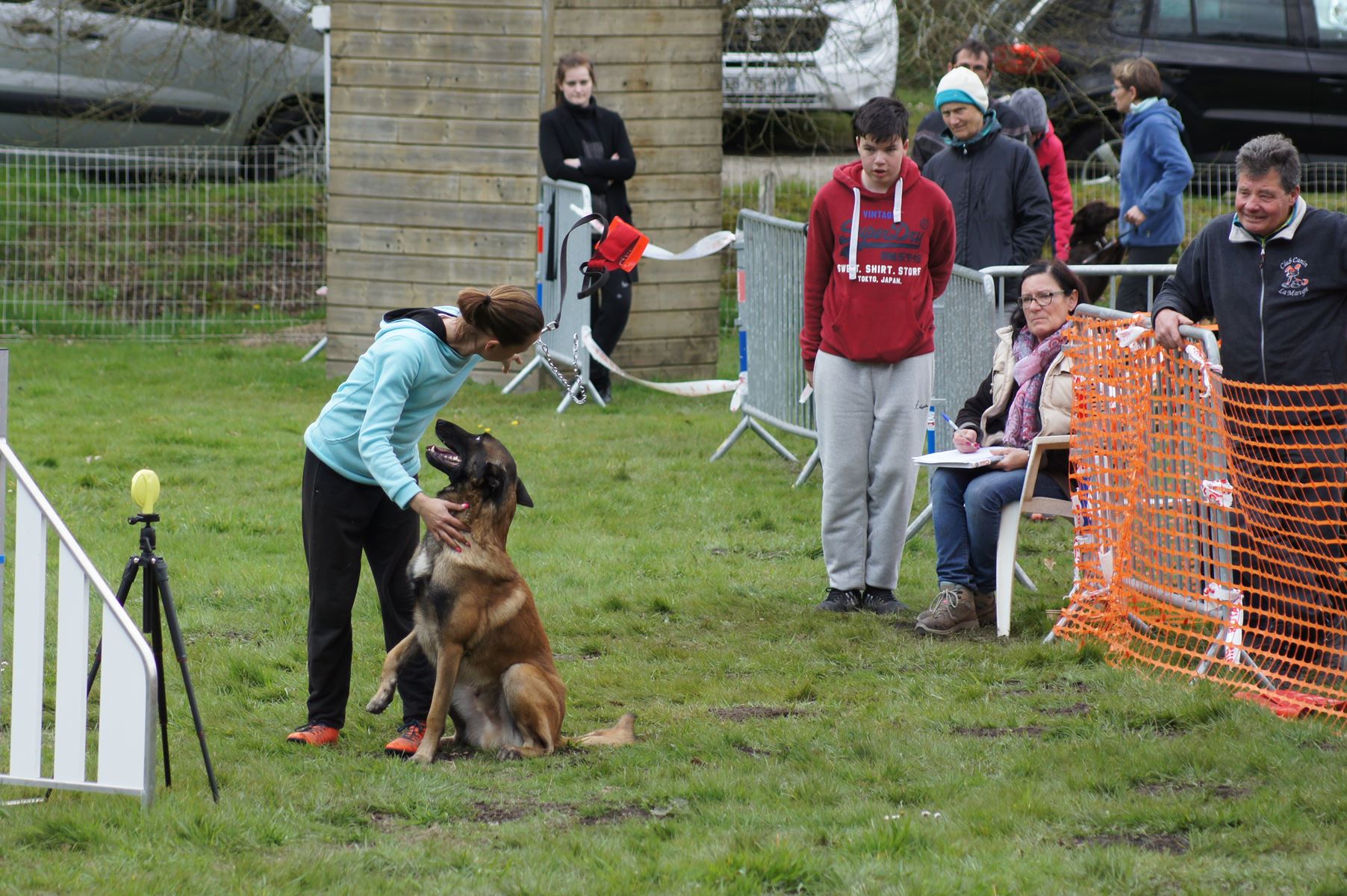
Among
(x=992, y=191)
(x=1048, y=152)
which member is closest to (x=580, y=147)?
(x=1048, y=152)

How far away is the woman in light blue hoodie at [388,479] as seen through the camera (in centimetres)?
460

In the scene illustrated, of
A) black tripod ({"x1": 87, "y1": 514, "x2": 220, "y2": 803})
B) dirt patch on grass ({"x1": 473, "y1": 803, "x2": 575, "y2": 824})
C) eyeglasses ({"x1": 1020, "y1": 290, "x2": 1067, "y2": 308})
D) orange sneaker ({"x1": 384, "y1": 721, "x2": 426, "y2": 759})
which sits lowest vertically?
dirt patch on grass ({"x1": 473, "y1": 803, "x2": 575, "y2": 824})

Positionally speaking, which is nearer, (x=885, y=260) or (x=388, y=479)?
(x=388, y=479)

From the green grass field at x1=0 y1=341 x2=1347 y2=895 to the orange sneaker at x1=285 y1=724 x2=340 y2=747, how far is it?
8 cm

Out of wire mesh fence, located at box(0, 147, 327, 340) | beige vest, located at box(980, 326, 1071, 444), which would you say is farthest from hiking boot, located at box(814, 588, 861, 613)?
wire mesh fence, located at box(0, 147, 327, 340)

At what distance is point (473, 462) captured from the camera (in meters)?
4.77

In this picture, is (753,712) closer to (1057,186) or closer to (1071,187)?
(1057,186)

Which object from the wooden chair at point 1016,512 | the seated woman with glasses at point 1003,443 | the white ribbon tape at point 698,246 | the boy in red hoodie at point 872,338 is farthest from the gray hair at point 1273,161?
the white ribbon tape at point 698,246

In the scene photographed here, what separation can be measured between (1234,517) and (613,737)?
93.5 inches

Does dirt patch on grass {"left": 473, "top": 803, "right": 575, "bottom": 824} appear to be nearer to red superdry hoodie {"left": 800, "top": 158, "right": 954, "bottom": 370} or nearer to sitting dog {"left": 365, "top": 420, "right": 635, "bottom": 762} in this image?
sitting dog {"left": 365, "top": 420, "right": 635, "bottom": 762}

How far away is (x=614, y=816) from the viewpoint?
437cm

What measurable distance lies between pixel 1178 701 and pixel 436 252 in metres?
8.02

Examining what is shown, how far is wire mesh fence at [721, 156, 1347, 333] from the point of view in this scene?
14.0 m

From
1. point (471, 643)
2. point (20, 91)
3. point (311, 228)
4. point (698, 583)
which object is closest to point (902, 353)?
point (698, 583)
